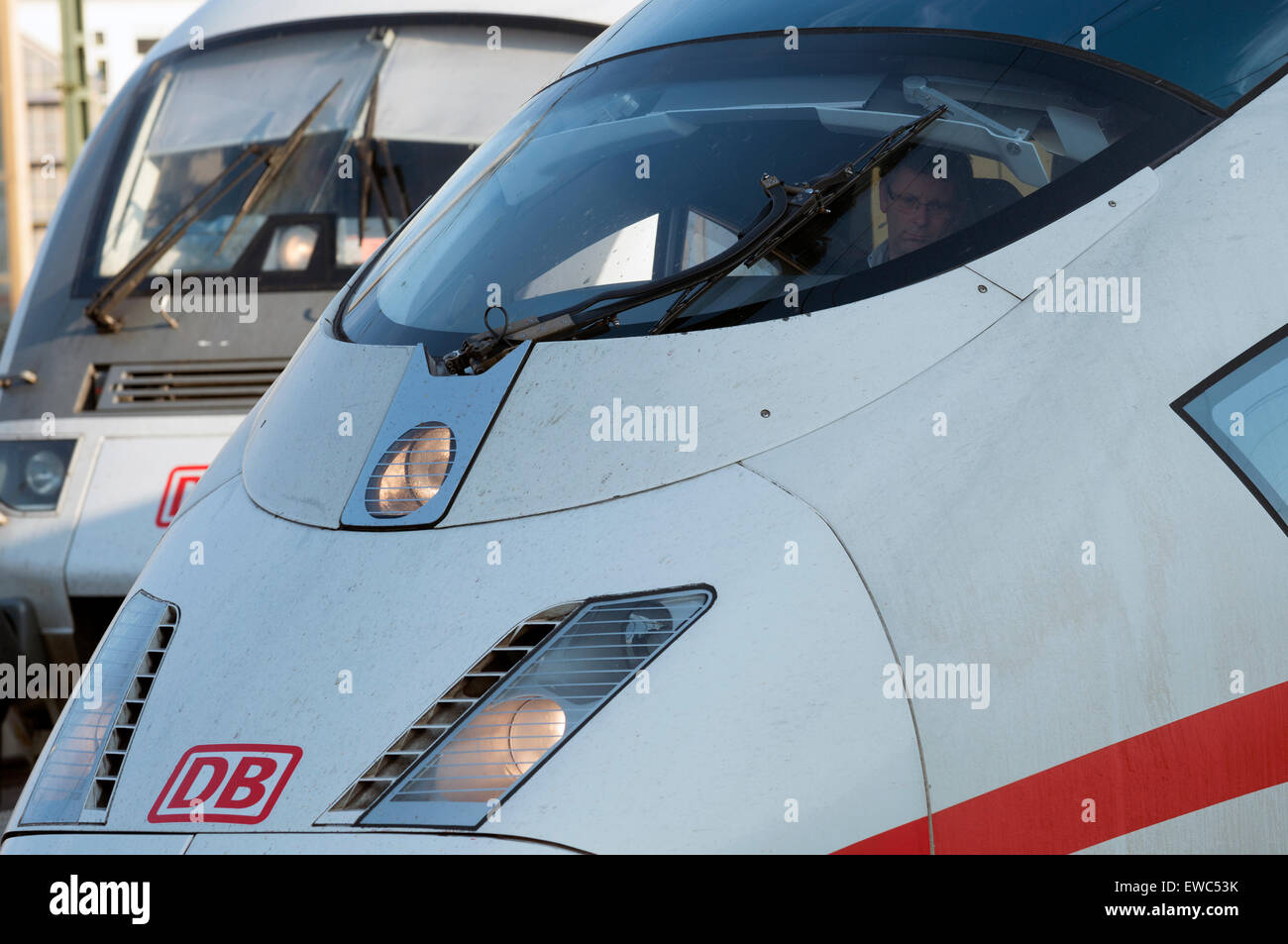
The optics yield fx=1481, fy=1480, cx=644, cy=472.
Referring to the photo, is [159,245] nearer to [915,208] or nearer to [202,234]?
[202,234]

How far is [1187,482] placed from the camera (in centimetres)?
221

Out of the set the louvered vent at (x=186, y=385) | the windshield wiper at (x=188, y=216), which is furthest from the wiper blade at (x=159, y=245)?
the louvered vent at (x=186, y=385)

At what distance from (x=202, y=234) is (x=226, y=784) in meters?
4.10

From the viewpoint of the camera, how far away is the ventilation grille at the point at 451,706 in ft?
7.02

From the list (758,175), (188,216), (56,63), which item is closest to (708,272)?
(758,175)

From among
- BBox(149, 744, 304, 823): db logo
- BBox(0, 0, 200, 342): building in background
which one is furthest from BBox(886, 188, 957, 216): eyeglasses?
BBox(0, 0, 200, 342): building in background

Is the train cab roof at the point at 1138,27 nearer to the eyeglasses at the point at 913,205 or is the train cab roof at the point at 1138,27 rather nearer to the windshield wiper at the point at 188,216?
the eyeglasses at the point at 913,205

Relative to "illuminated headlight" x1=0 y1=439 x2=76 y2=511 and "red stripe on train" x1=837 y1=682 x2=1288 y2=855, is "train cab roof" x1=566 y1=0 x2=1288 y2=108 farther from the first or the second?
"illuminated headlight" x1=0 y1=439 x2=76 y2=511

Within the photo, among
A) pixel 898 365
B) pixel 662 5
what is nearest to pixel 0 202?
pixel 662 5

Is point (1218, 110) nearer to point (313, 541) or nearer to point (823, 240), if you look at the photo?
point (823, 240)

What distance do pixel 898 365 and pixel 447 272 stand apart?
102 centimetres

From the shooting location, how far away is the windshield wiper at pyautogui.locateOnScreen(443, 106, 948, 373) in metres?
2.50

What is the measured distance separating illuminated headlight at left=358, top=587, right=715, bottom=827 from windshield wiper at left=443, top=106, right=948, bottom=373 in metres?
0.53

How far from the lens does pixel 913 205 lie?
8.20 feet
